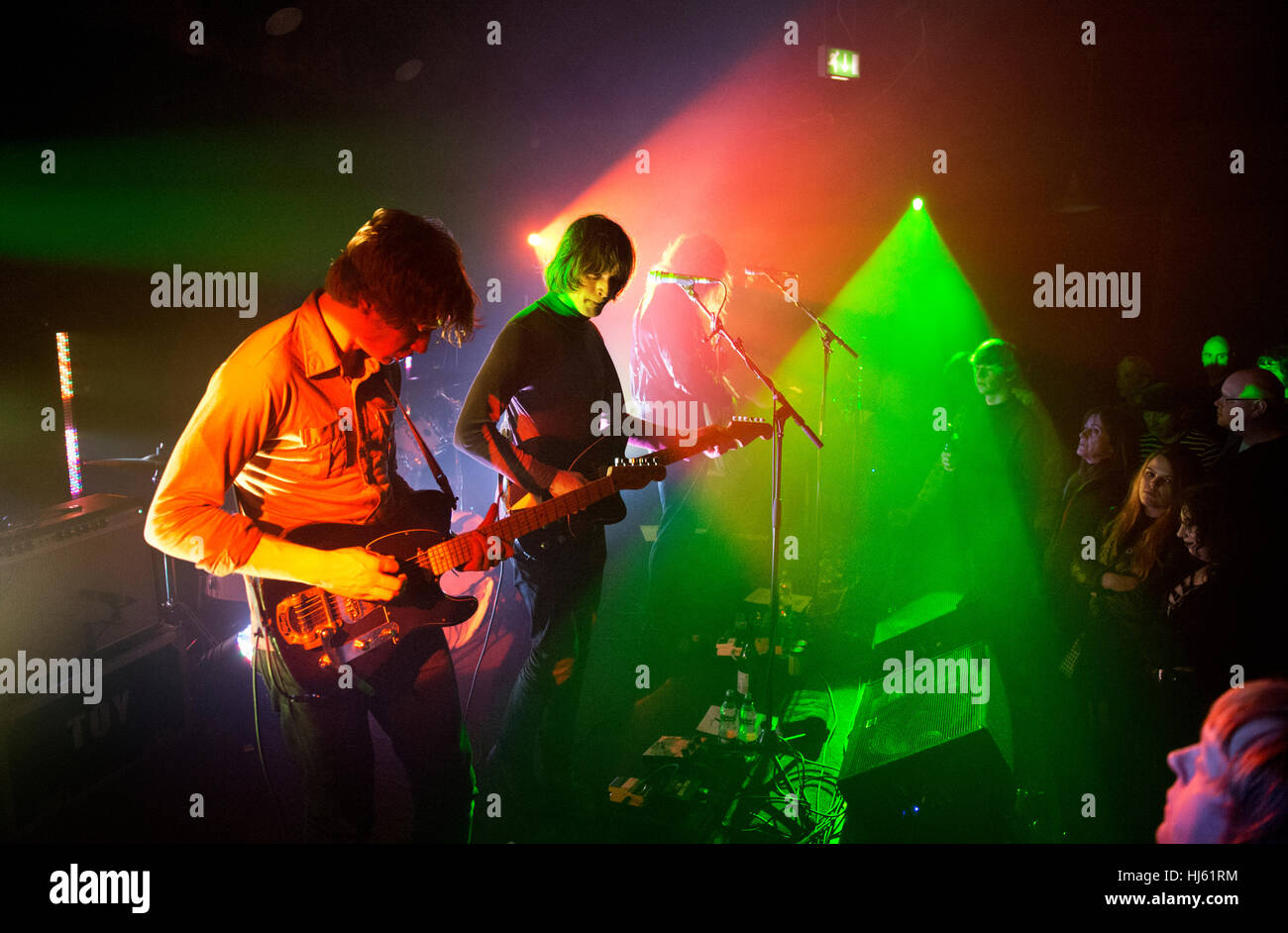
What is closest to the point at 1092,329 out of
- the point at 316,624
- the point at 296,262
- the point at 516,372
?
the point at 516,372

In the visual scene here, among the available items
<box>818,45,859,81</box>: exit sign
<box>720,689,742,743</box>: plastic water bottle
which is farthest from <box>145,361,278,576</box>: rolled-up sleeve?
<box>818,45,859,81</box>: exit sign

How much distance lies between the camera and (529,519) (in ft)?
7.64

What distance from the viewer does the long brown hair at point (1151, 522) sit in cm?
277

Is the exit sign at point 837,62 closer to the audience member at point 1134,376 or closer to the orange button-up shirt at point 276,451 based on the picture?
the audience member at point 1134,376

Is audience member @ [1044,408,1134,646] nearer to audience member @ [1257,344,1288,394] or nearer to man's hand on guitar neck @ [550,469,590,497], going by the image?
audience member @ [1257,344,1288,394]

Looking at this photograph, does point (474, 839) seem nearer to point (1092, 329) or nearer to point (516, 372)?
point (516, 372)

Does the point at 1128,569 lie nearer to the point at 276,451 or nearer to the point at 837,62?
the point at 276,451

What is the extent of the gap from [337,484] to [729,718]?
2198mm

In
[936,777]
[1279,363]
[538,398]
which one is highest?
[1279,363]

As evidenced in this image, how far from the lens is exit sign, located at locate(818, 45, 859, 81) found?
4465mm

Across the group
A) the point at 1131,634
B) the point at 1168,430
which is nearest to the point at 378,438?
the point at 1131,634

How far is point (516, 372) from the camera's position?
2514mm

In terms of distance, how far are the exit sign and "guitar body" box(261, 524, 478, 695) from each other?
4.18 meters
